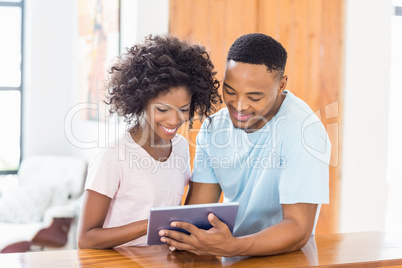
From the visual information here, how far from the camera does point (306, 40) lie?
3.45m

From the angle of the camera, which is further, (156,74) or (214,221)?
(156,74)

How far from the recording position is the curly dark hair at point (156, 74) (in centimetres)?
168

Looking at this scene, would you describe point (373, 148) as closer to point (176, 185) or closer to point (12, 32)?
point (176, 185)

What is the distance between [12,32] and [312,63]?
3.22 metres

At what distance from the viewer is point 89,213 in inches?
61.1

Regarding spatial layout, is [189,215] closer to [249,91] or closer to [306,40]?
[249,91]

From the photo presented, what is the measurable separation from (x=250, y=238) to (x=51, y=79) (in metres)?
4.09

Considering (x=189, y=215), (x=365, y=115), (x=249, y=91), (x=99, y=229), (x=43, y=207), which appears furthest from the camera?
(x=43, y=207)

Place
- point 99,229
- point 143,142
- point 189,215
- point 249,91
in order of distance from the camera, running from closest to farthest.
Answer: point 189,215 → point 99,229 → point 249,91 → point 143,142

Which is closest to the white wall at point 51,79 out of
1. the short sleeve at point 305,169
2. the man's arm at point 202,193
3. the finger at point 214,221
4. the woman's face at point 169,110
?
the man's arm at point 202,193

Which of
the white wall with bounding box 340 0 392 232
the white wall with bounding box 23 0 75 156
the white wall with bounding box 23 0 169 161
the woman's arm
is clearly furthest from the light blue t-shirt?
the white wall with bounding box 23 0 75 156

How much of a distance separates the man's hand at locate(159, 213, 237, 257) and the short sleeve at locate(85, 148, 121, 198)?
287 millimetres

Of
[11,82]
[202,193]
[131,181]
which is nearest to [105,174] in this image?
[131,181]

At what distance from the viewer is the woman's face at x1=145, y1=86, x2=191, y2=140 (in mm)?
1672
